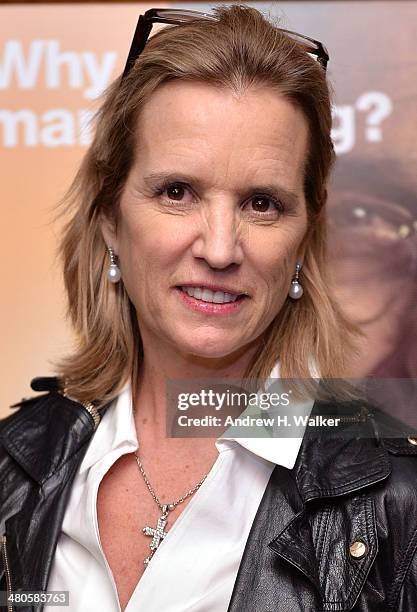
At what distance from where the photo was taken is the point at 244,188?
147cm

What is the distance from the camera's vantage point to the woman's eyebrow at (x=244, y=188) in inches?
57.7

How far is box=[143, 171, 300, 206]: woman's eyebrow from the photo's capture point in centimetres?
147

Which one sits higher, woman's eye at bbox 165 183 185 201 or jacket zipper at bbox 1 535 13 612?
woman's eye at bbox 165 183 185 201

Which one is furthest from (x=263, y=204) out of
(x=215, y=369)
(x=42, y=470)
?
(x=42, y=470)

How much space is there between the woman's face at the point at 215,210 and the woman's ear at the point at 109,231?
13 centimetres

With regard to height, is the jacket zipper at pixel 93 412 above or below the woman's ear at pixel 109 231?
below

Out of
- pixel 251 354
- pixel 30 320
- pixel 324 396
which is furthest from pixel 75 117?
pixel 324 396

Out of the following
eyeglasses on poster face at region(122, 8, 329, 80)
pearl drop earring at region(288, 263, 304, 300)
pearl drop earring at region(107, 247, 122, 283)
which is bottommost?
pearl drop earring at region(288, 263, 304, 300)

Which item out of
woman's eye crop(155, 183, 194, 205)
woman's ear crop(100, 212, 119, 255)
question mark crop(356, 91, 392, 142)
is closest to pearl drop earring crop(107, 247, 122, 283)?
woman's ear crop(100, 212, 119, 255)

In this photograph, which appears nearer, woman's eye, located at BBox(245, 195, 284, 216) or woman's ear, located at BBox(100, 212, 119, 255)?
woman's eye, located at BBox(245, 195, 284, 216)

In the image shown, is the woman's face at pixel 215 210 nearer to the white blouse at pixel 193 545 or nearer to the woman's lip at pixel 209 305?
the woman's lip at pixel 209 305

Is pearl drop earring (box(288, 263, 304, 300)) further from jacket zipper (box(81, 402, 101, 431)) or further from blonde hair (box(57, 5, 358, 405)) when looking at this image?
jacket zipper (box(81, 402, 101, 431))

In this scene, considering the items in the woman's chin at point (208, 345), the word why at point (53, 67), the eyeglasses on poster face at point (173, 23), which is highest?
the word why at point (53, 67)

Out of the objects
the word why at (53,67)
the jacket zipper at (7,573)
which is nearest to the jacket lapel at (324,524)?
the jacket zipper at (7,573)
